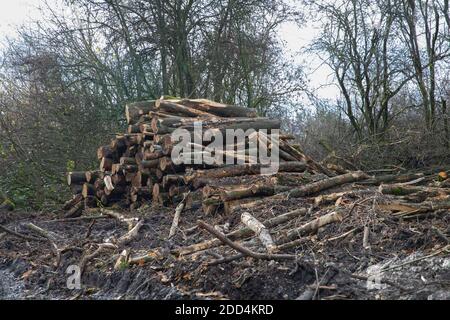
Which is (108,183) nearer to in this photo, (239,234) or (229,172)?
(229,172)

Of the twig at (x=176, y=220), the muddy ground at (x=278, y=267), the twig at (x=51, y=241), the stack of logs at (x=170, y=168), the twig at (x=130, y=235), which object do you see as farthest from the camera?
the stack of logs at (x=170, y=168)

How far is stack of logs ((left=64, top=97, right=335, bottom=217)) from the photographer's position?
845cm

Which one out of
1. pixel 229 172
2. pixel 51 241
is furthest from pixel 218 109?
pixel 51 241

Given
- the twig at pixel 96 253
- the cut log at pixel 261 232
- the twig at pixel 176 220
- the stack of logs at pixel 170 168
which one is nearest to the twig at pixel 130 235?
the twig at pixel 96 253

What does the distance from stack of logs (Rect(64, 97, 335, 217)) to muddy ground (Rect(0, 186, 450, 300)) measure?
72 cm

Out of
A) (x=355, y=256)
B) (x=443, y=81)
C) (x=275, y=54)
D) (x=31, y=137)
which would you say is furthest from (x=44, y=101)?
(x=355, y=256)

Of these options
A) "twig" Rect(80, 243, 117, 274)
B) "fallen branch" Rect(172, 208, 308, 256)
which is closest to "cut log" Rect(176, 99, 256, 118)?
"twig" Rect(80, 243, 117, 274)

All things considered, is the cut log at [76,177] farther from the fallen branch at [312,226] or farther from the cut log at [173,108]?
the fallen branch at [312,226]

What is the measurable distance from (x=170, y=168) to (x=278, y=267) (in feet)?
15.0

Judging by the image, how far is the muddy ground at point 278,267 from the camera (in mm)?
4344

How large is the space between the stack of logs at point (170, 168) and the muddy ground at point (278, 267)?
28.4 inches

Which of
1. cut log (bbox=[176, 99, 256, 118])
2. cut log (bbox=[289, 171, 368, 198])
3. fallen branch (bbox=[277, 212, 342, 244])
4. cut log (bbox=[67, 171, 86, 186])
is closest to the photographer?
fallen branch (bbox=[277, 212, 342, 244])

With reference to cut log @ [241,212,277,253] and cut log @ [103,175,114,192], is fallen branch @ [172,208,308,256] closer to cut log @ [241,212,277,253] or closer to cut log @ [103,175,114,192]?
cut log @ [241,212,277,253]

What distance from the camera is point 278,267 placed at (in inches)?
189
